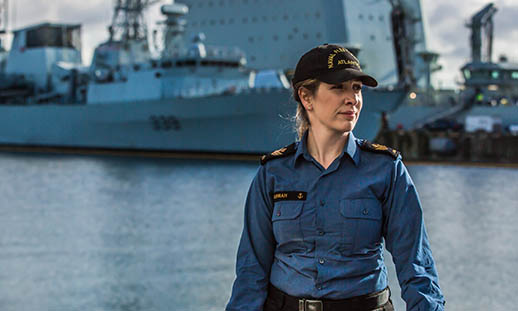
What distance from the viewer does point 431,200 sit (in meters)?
16.5

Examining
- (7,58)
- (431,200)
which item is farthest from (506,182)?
(7,58)

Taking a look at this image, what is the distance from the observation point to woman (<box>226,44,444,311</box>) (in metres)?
2.00

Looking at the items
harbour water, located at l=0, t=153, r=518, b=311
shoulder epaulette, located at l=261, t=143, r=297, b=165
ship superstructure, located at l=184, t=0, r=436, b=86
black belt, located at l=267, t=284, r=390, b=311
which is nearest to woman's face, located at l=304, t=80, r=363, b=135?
shoulder epaulette, located at l=261, t=143, r=297, b=165

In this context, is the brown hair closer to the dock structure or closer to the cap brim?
the cap brim

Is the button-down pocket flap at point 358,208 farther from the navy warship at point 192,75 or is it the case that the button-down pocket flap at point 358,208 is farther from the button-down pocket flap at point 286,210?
the navy warship at point 192,75

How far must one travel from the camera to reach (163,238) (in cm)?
1138

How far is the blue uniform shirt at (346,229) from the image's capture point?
2004 mm

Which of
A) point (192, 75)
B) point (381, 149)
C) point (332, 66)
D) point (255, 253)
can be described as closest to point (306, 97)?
point (332, 66)

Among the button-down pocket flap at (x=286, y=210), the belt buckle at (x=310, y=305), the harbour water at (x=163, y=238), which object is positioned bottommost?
the harbour water at (x=163, y=238)

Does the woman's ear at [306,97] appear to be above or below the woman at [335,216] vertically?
above

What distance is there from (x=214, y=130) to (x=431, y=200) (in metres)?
12.7

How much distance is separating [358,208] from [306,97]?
0.37m

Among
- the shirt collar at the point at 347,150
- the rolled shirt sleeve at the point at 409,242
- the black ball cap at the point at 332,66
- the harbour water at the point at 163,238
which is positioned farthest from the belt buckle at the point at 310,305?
the harbour water at the point at 163,238

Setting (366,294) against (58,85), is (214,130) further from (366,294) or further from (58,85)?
(366,294)
